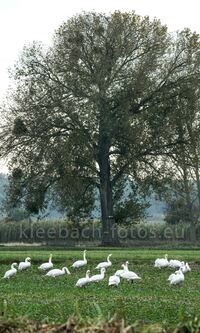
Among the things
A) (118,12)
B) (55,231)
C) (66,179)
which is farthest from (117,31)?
(55,231)

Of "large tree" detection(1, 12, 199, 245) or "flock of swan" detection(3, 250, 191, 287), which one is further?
"large tree" detection(1, 12, 199, 245)

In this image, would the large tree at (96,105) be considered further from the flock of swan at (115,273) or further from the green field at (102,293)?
the flock of swan at (115,273)

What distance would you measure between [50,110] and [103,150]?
552 cm

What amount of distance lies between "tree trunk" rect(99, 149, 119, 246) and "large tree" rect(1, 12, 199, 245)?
0.27 feet

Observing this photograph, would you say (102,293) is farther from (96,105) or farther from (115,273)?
(96,105)

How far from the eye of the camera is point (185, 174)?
6650 cm

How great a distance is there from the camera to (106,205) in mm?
62094

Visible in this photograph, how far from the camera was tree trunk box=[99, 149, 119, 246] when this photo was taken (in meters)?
61.4

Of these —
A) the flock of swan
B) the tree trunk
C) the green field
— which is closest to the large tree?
the tree trunk

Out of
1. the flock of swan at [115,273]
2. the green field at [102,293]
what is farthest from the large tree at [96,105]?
the flock of swan at [115,273]

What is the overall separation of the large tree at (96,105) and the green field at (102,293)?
18832 millimetres

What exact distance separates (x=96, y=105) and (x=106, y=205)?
28.8 ft

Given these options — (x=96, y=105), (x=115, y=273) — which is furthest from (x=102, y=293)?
(x=96, y=105)

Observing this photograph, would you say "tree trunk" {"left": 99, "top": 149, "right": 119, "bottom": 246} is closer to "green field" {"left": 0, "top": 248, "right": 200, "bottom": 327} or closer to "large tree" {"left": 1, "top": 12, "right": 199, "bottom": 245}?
"large tree" {"left": 1, "top": 12, "right": 199, "bottom": 245}
